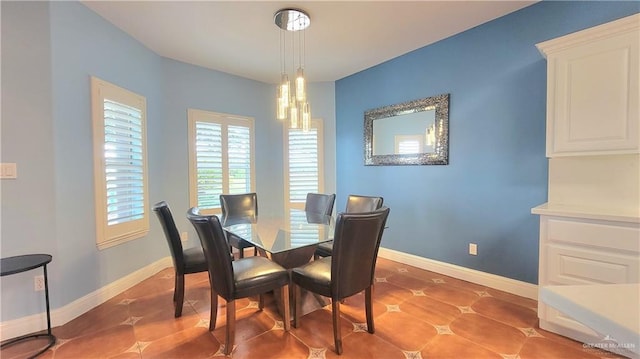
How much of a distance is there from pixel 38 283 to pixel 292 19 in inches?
116

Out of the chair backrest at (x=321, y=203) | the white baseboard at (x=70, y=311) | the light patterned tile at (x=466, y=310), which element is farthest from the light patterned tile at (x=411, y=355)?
the white baseboard at (x=70, y=311)

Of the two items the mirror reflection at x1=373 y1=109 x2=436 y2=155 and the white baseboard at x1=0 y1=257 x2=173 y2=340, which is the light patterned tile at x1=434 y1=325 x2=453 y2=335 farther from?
the white baseboard at x1=0 y1=257 x2=173 y2=340

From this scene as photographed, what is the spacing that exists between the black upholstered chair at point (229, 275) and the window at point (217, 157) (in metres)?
2.01

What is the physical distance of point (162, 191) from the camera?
11.0ft

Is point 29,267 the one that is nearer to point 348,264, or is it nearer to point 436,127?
point 348,264

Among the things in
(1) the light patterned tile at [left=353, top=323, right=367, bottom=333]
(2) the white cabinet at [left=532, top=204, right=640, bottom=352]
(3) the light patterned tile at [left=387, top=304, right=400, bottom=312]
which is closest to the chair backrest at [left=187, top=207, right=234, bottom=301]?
(1) the light patterned tile at [left=353, top=323, right=367, bottom=333]

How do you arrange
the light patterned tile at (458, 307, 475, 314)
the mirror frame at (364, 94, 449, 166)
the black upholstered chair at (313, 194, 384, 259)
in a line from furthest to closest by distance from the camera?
the mirror frame at (364, 94, 449, 166), the black upholstered chair at (313, 194, 384, 259), the light patterned tile at (458, 307, 475, 314)

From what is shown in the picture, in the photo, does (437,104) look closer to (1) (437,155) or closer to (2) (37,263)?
(1) (437,155)

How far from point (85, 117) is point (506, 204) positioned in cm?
388

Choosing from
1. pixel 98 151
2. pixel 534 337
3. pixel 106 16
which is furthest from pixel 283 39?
pixel 534 337

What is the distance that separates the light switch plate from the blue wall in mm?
3510

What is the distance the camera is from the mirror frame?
120 inches

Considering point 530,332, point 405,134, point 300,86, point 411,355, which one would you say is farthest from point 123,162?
point 530,332

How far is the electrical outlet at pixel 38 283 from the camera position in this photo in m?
2.05
